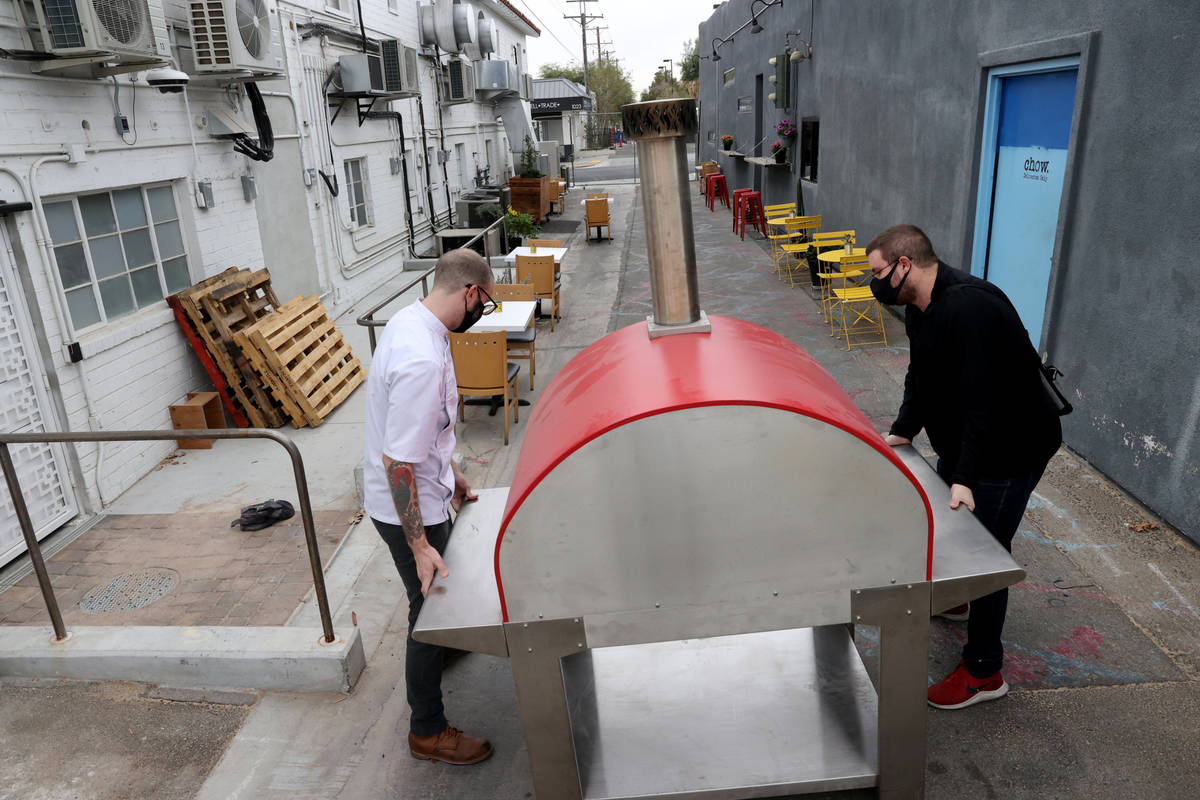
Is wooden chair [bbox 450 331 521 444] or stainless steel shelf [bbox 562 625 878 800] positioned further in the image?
wooden chair [bbox 450 331 521 444]

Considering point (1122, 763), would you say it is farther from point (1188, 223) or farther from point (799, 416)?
point (1188, 223)

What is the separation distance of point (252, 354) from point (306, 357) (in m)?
0.61

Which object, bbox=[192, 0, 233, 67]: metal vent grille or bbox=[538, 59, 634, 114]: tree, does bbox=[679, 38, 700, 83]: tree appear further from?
bbox=[192, 0, 233, 67]: metal vent grille

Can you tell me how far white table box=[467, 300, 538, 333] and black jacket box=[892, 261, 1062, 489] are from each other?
4847mm

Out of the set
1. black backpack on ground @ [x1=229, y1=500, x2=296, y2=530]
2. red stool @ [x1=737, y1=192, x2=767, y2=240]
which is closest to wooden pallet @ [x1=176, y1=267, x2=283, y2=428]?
black backpack on ground @ [x1=229, y1=500, x2=296, y2=530]

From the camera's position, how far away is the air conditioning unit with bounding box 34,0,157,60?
5363mm

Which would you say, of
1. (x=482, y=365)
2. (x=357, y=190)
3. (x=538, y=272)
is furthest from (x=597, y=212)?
(x=482, y=365)

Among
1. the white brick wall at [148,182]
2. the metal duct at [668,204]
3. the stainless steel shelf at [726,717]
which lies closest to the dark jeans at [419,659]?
the stainless steel shelf at [726,717]

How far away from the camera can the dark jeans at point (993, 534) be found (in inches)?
132

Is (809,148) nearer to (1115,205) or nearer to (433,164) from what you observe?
(433,164)

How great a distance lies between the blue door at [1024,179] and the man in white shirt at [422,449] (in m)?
5.31

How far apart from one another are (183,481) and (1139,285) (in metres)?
7.45

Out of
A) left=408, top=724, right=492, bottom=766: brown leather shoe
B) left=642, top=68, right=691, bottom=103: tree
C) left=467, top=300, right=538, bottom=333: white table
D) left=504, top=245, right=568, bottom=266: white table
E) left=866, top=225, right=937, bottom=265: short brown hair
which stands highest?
left=642, top=68, right=691, bottom=103: tree

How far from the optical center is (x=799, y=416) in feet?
7.95
